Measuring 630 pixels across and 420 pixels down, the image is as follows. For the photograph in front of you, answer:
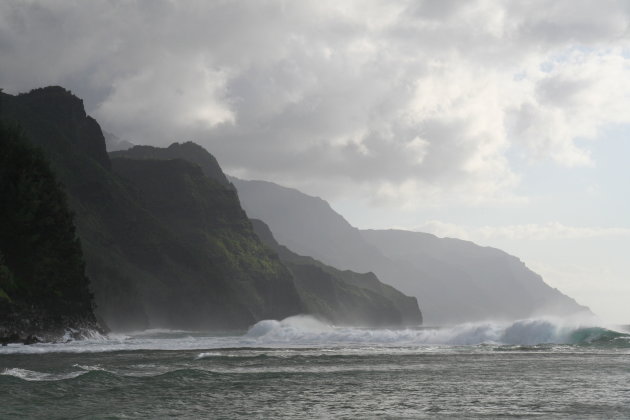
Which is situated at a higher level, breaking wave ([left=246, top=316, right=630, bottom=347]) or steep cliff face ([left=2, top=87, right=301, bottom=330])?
steep cliff face ([left=2, top=87, right=301, bottom=330])

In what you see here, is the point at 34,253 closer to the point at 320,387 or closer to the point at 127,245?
the point at 320,387

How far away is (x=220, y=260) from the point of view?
645 feet

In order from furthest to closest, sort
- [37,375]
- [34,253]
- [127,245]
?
[127,245], [34,253], [37,375]

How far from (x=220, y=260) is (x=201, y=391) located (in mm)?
176890

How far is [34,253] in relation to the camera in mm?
63312

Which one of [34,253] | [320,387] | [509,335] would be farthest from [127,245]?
[320,387]

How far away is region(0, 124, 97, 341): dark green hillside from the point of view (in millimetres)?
57456

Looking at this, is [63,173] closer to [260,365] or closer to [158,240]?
[158,240]

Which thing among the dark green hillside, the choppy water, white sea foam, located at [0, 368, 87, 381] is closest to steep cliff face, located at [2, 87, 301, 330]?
the dark green hillside

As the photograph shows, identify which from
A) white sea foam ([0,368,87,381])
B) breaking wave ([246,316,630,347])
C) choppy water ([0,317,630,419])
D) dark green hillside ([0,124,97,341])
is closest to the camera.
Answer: choppy water ([0,317,630,419])

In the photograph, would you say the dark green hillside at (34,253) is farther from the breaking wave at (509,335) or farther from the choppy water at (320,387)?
the breaking wave at (509,335)

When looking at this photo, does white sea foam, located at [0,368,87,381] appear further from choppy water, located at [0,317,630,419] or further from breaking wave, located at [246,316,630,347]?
breaking wave, located at [246,316,630,347]

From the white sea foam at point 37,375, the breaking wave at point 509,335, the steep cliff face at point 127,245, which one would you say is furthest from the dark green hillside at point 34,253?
the steep cliff face at point 127,245

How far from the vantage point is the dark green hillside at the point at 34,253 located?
189 feet
